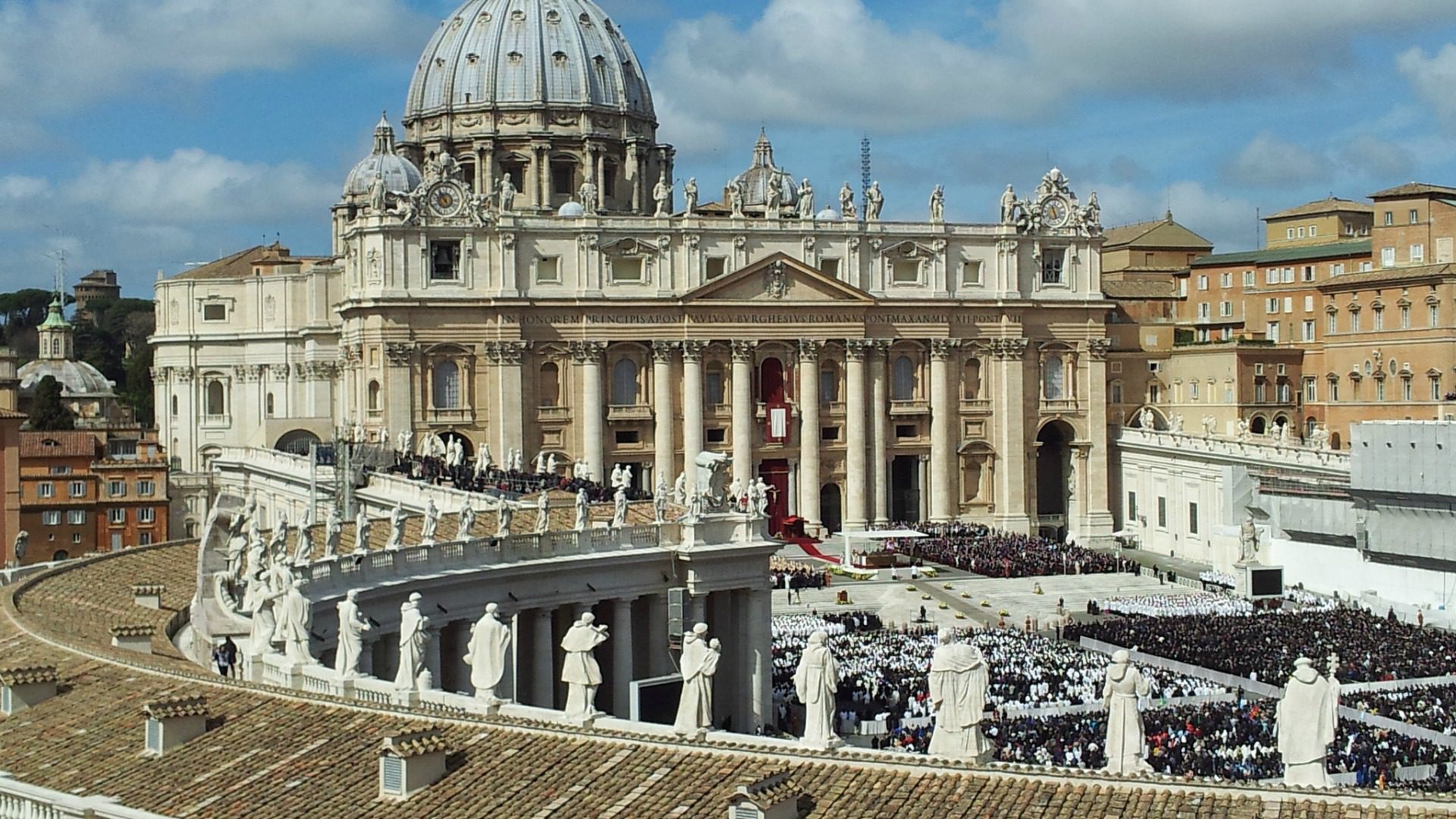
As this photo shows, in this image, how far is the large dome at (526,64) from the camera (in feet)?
388

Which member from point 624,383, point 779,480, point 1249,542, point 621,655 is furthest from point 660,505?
point 779,480

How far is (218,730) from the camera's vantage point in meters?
28.6

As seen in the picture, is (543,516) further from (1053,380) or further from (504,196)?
(1053,380)

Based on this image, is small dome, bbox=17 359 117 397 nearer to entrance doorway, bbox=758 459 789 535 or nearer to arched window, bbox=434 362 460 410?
arched window, bbox=434 362 460 410

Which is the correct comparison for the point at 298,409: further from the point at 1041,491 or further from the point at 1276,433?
the point at 1276,433

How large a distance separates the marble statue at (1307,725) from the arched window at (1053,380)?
285ft

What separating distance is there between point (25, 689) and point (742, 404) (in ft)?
238

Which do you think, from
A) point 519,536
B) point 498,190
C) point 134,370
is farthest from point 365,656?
point 134,370

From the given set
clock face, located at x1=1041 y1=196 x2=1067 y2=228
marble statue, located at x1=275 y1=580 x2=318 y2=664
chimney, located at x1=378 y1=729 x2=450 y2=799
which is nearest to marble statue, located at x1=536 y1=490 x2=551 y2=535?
marble statue, located at x1=275 y1=580 x2=318 y2=664

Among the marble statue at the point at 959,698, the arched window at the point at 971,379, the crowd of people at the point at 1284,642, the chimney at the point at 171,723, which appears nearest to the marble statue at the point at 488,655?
the chimney at the point at 171,723

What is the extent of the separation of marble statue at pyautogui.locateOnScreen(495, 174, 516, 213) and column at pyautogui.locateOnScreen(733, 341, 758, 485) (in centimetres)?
1309

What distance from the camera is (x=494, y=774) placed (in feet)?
84.1

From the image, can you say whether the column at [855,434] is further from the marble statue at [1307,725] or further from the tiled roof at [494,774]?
the marble statue at [1307,725]

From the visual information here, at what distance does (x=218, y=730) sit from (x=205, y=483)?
83486mm
